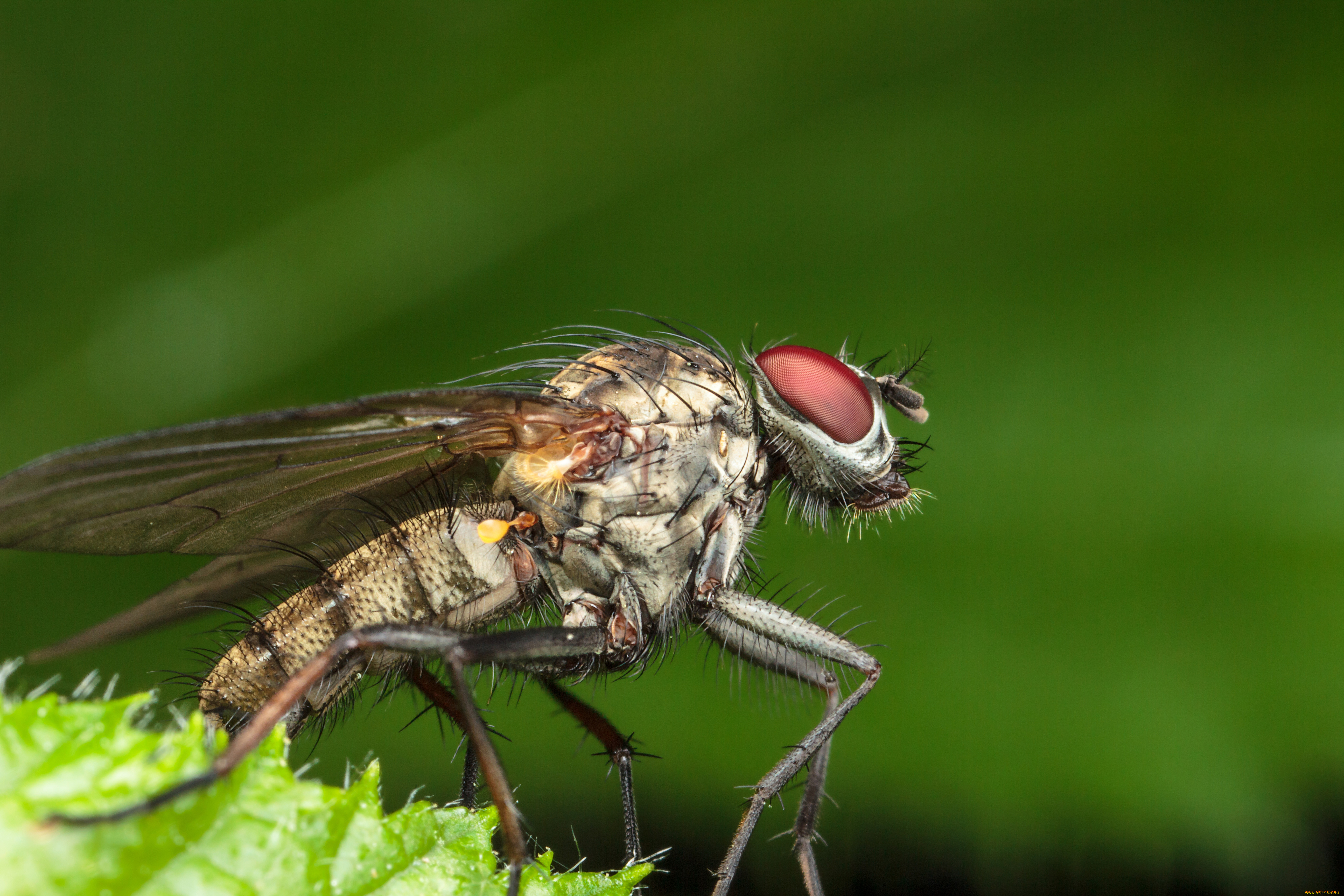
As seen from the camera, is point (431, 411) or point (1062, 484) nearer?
point (431, 411)

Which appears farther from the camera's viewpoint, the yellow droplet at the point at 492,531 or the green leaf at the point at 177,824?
the yellow droplet at the point at 492,531

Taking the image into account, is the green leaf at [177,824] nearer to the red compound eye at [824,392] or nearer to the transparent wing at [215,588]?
the transparent wing at [215,588]

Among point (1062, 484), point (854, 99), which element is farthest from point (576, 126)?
point (1062, 484)

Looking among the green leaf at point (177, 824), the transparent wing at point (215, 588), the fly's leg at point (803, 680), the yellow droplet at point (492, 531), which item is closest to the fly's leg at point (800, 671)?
the fly's leg at point (803, 680)

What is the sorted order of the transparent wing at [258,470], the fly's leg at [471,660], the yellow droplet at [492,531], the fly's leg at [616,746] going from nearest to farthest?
1. the fly's leg at [471,660]
2. the transparent wing at [258,470]
3. the yellow droplet at [492,531]
4. the fly's leg at [616,746]

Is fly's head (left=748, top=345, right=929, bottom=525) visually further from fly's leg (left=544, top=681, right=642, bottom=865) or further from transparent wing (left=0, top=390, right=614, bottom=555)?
fly's leg (left=544, top=681, right=642, bottom=865)

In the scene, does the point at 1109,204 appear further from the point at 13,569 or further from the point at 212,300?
the point at 13,569
